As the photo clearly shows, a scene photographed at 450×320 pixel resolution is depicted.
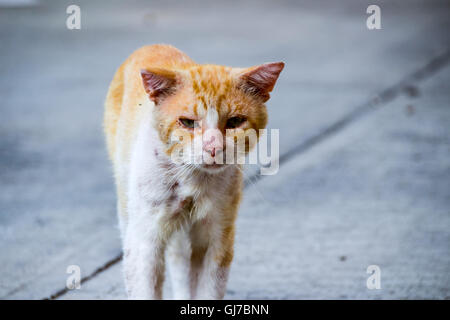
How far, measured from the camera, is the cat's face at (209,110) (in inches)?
94.1

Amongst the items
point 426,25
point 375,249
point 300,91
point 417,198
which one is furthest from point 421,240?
point 426,25

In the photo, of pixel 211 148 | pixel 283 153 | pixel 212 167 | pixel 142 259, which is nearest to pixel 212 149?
pixel 211 148

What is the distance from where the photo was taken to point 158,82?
245 cm

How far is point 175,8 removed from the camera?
10320mm

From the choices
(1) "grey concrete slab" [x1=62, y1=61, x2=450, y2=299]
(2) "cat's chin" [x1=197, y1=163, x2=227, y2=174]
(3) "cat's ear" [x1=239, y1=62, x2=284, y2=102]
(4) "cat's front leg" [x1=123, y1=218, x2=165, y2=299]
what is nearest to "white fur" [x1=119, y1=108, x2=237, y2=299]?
(4) "cat's front leg" [x1=123, y1=218, x2=165, y2=299]

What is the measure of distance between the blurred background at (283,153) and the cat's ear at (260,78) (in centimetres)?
71

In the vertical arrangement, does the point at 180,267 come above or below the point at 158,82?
below

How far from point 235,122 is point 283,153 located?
9.48 feet

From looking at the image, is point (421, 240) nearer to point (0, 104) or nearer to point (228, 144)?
point (228, 144)

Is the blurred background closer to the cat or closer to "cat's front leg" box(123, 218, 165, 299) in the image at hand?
the cat

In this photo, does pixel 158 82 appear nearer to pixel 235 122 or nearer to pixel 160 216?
pixel 235 122

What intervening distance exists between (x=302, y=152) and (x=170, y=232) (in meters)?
2.78

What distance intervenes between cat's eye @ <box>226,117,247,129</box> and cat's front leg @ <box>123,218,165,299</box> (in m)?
0.57

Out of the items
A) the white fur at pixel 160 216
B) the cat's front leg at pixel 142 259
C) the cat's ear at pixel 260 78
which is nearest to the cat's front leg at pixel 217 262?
the white fur at pixel 160 216
